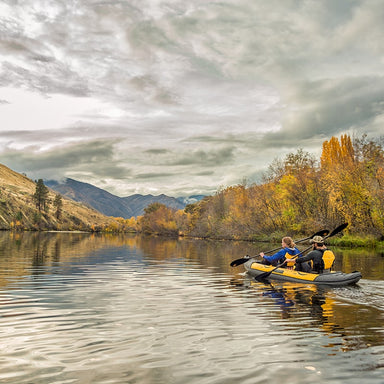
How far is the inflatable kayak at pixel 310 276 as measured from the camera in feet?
50.8

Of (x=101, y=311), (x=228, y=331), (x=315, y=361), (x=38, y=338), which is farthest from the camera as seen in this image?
(x=101, y=311)

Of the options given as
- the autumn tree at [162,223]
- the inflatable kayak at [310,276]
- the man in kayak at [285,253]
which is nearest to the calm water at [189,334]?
the inflatable kayak at [310,276]

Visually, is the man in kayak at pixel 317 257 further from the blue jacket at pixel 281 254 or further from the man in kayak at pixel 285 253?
the blue jacket at pixel 281 254

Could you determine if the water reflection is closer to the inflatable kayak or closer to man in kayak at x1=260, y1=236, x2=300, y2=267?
the inflatable kayak

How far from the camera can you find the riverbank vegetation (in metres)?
44.7

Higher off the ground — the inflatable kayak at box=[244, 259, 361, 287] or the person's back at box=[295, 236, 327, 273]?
the person's back at box=[295, 236, 327, 273]

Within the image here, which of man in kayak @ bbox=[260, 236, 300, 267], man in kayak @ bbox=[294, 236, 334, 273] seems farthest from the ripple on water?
man in kayak @ bbox=[260, 236, 300, 267]

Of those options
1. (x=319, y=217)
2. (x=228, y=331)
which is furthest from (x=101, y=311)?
(x=319, y=217)

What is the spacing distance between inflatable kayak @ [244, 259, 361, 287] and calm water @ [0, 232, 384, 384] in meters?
0.46

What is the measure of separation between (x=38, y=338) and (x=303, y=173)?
186 feet

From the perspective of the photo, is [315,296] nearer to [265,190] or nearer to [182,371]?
[182,371]

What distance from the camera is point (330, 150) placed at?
80.4m

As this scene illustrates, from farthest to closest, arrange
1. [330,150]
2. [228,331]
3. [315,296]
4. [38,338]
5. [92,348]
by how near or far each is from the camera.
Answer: [330,150] < [315,296] < [228,331] < [38,338] < [92,348]

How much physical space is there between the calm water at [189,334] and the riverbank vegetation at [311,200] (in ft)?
104
